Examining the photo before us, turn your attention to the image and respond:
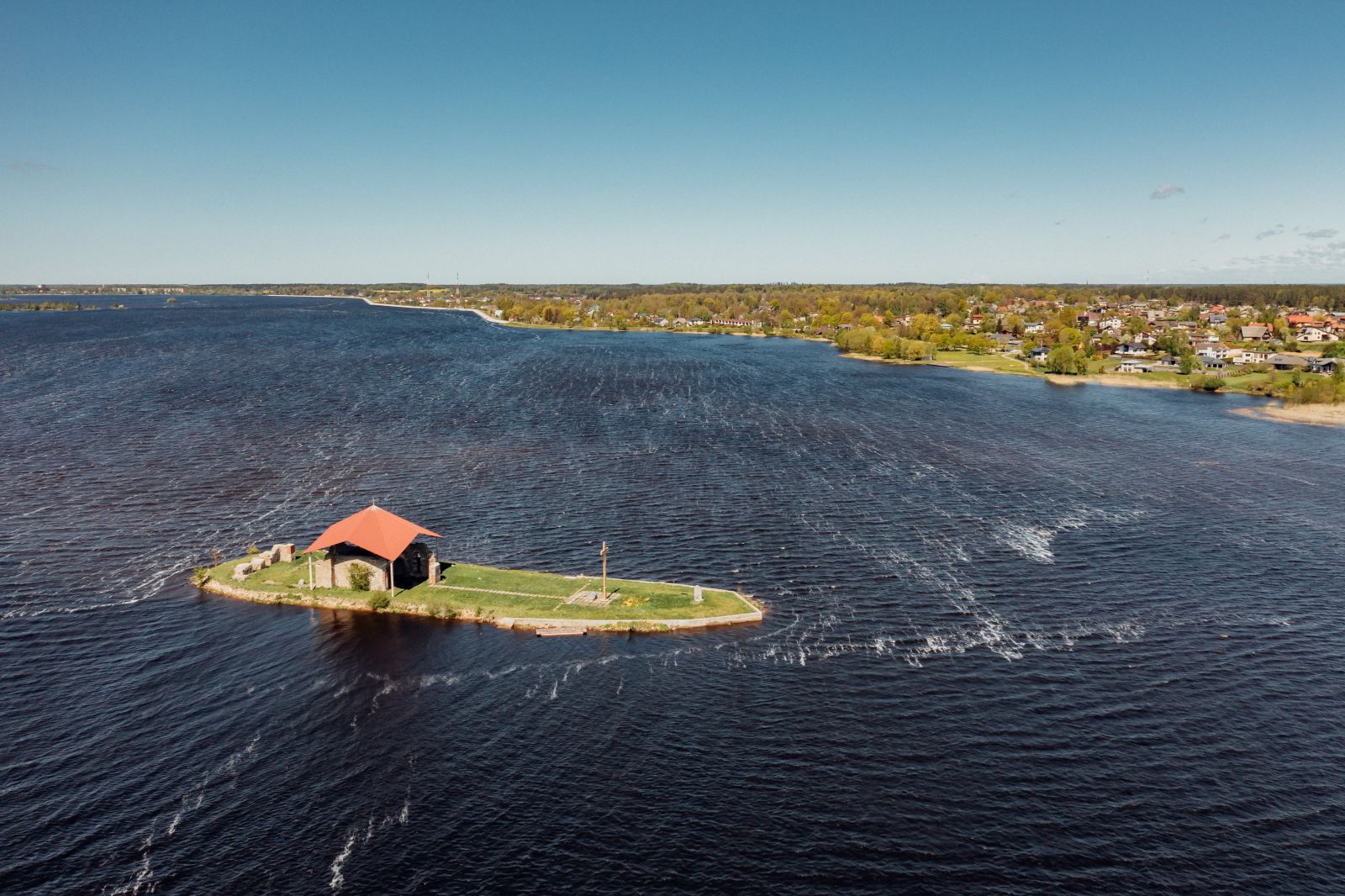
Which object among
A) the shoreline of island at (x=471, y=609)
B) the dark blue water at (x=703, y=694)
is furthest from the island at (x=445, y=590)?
the dark blue water at (x=703, y=694)

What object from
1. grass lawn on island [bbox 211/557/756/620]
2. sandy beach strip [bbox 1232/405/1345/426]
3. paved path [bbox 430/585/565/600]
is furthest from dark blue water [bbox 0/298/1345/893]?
sandy beach strip [bbox 1232/405/1345/426]

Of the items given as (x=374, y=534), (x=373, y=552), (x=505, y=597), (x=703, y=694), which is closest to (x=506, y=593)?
(x=505, y=597)

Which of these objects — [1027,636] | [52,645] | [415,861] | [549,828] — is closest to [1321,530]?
[1027,636]

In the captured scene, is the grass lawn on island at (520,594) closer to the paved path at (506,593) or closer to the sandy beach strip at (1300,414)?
the paved path at (506,593)

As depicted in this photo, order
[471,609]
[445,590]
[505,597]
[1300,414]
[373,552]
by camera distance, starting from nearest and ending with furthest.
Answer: [471,609], [505,597], [373,552], [445,590], [1300,414]

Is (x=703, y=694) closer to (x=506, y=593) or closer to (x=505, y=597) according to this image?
(x=505, y=597)
